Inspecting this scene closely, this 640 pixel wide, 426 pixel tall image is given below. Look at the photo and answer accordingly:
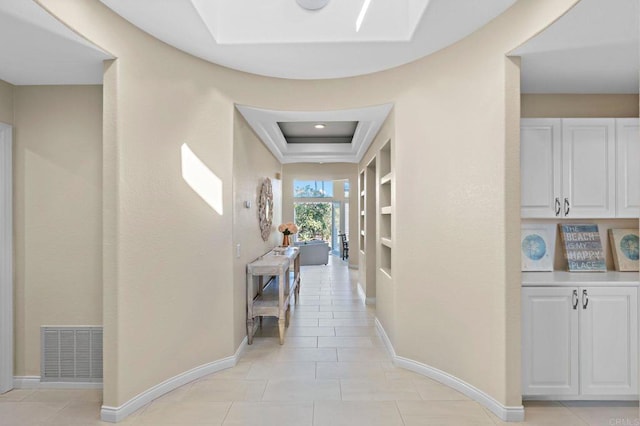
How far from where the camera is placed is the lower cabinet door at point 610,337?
2508 mm

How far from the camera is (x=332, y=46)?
2.82 metres

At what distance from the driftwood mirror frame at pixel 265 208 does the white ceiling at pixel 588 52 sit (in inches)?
133

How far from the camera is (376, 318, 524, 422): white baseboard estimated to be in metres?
2.41

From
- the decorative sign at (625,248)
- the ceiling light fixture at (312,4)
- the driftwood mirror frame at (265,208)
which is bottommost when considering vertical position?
the decorative sign at (625,248)

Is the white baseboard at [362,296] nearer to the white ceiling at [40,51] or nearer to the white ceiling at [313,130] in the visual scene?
the white ceiling at [313,130]

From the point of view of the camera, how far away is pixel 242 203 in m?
3.84

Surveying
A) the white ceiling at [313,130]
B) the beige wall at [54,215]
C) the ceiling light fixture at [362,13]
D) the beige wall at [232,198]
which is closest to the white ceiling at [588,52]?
the beige wall at [232,198]

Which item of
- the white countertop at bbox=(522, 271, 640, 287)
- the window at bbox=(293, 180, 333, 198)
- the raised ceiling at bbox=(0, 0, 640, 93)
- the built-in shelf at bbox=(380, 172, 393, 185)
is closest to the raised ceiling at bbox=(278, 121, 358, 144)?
the built-in shelf at bbox=(380, 172, 393, 185)

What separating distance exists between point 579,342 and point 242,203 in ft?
10.4

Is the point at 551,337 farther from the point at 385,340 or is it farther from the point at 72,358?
the point at 72,358

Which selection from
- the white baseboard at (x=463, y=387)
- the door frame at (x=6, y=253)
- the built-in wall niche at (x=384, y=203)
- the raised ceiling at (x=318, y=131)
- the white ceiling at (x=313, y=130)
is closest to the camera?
the white baseboard at (x=463, y=387)

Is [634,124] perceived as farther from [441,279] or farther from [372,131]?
[372,131]

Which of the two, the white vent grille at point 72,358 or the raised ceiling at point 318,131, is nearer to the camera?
the white vent grille at point 72,358

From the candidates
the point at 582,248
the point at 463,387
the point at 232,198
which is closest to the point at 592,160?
the point at 582,248
